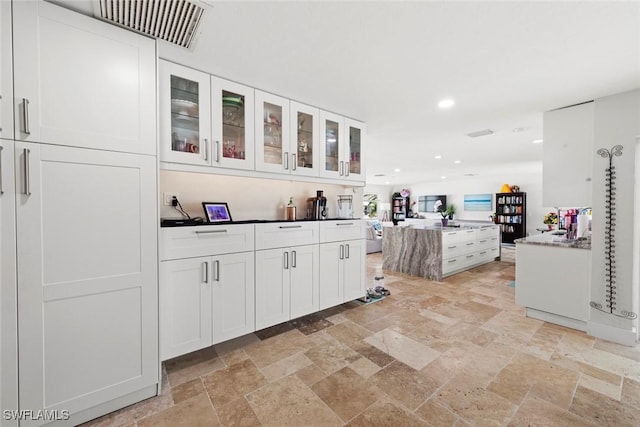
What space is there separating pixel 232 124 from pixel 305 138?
780 mm

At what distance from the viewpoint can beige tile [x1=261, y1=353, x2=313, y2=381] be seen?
74.5 inches

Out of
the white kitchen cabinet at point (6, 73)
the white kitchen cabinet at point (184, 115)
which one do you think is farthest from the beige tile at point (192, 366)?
the white kitchen cabinet at point (6, 73)

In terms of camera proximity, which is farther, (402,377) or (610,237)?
(610,237)

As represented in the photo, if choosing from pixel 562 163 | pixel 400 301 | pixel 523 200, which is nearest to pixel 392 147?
pixel 562 163

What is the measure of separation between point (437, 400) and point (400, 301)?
1.75 meters

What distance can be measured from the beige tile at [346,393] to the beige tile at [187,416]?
649 millimetres

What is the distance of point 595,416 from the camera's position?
1495 mm

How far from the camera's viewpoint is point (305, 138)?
2727mm

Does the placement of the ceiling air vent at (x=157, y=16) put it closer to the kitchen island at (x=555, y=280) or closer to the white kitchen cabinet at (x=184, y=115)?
the white kitchen cabinet at (x=184, y=115)

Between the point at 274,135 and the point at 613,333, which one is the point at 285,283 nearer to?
the point at 274,135

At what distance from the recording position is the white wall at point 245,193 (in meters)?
2.26

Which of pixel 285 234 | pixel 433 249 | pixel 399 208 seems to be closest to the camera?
pixel 285 234

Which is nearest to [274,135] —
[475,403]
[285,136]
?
[285,136]

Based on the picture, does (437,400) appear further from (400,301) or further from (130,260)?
(130,260)
